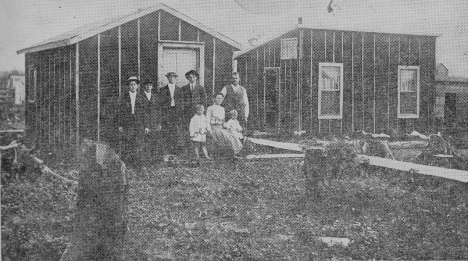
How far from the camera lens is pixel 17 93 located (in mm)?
3744

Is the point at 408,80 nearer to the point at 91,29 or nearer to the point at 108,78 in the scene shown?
the point at 108,78

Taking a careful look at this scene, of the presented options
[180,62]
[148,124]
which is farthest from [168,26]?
[148,124]

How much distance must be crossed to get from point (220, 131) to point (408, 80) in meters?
2.47

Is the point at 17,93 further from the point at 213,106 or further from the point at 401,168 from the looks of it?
the point at 401,168

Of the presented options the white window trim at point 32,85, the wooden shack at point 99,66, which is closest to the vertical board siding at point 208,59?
the wooden shack at point 99,66

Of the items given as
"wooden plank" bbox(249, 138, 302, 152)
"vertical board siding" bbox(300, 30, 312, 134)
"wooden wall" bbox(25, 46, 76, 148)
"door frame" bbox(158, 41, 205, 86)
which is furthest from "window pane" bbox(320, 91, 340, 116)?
"wooden wall" bbox(25, 46, 76, 148)

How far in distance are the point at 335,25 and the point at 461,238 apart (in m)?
2.80

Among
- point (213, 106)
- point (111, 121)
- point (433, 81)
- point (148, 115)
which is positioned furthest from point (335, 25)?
point (111, 121)

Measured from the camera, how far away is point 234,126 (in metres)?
5.14

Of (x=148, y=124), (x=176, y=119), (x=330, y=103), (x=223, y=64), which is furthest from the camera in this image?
(x=223, y=64)

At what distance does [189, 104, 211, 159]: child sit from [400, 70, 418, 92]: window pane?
2.43 m

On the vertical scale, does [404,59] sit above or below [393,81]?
above

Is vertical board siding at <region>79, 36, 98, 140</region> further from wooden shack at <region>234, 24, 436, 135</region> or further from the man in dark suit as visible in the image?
wooden shack at <region>234, 24, 436, 135</region>

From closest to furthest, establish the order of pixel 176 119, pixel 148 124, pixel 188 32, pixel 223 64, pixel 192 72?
pixel 148 124 → pixel 176 119 → pixel 192 72 → pixel 188 32 → pixel 223 64
